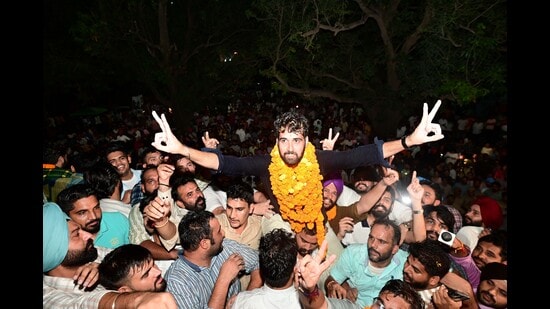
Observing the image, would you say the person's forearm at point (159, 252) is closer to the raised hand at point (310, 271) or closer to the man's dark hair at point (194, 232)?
the man's dark hair at point (194, 232)

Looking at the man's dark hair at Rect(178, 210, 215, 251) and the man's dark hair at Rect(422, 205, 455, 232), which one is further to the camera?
the man's dark hair at Rect(422, 205, 455, 232)

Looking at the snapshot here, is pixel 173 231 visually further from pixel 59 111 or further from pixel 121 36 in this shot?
pixel 59 111

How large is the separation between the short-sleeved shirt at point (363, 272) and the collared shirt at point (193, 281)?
2.90 ft

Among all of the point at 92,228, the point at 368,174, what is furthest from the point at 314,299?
the point at 368,174

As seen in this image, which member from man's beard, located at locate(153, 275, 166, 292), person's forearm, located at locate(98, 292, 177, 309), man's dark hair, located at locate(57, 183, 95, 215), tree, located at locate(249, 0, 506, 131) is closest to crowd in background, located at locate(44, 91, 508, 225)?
tree, located at locate(249, 0, 506, 131)

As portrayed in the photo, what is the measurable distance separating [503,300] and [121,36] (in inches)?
463

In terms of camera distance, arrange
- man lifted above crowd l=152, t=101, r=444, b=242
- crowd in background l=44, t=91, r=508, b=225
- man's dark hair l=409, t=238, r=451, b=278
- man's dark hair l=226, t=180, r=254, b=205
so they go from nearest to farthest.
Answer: man's dark hair l=409, t=238, r=451, b=278
man lifted above crowd l=152, t=101, r=444, b=242
man's dark hair l=226, t=180, r=254, b=205
crowd in background l=44, t=91, r=508, b=225

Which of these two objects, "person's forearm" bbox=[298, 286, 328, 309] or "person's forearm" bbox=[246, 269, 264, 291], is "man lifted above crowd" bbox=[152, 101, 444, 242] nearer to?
"person's forearm" bbox=[246, 269, 264, 291]

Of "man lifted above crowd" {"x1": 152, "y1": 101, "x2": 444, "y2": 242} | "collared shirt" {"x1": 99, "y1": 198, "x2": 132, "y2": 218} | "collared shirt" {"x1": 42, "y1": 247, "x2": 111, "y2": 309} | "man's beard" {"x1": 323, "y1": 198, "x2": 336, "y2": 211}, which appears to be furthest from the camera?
"man's beard" {"x1": 323, "y1": 198, "x2": 336, "y2": 211}

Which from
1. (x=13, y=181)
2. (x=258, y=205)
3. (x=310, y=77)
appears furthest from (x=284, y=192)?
(x=310, y=77)

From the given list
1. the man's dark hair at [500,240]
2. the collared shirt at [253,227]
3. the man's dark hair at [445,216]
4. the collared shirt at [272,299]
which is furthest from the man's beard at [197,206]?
the man's dark hair at [500,240]

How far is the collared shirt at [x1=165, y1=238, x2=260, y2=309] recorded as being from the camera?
2.80 metres

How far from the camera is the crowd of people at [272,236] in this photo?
2645mm

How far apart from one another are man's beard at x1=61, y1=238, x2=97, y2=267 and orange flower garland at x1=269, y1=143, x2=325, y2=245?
1.51 meters
